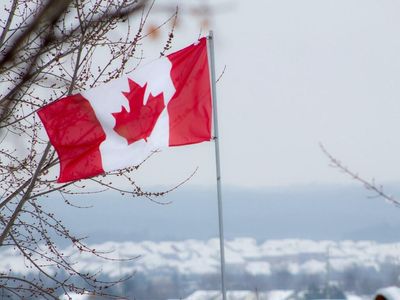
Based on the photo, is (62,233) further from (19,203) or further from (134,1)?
(134,1)

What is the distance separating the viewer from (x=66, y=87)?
11.2 m

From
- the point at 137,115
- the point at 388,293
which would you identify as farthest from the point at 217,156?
the point at 388,293

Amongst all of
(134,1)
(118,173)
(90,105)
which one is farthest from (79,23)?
(118,173)

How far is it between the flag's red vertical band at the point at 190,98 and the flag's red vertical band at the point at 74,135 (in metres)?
0.78

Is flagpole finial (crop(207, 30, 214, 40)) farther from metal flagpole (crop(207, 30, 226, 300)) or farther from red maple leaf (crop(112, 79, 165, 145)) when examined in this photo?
red maple leaf (crop(112, 79, 165, 145))

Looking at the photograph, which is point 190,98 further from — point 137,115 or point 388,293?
point 388,293

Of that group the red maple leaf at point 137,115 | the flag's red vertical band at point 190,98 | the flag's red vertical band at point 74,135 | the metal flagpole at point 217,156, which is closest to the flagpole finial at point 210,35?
the metal flagpole at point 217,156

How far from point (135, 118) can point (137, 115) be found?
4 centimetres

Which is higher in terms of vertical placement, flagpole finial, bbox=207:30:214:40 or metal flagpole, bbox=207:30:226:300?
flagpole finial, bbox=207:30:214:40

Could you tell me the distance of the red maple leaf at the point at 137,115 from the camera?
948cm

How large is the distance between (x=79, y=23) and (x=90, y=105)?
137 centimetres

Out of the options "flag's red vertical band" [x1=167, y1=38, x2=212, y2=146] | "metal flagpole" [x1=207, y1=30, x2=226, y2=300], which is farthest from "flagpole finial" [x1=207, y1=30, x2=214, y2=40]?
"flag's red vertical band" [x1=167, y1=38, x2=212, y2=146]

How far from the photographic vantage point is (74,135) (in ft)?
30.4

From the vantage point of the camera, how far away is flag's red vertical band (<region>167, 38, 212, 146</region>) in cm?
952
